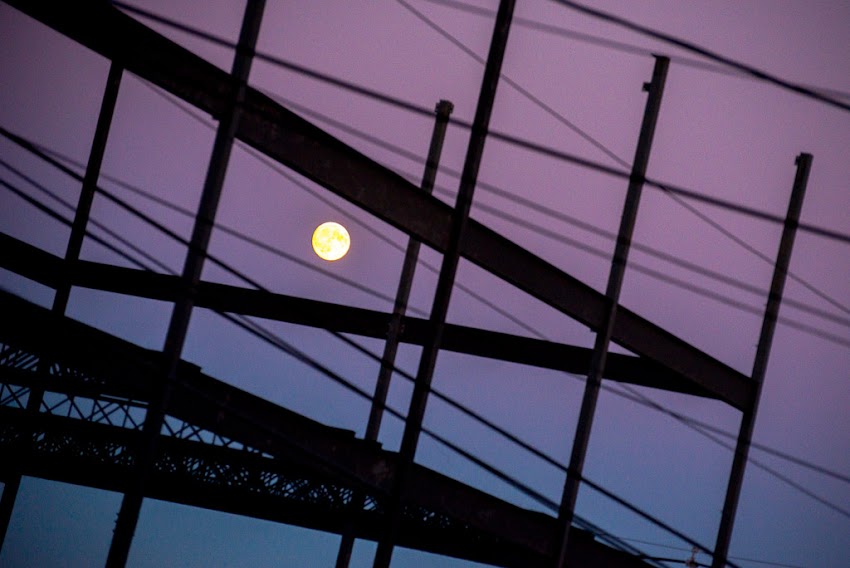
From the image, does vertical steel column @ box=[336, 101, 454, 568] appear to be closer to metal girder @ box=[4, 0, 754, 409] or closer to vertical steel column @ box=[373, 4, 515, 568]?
metal girder @ box=[4, 0, 754, 409]

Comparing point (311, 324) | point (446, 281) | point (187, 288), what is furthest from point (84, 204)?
point (446, 281)

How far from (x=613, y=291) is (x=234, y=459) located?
7.86m

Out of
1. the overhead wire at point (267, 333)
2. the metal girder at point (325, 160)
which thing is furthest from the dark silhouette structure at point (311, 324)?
the overhead wire at point (267, 333)

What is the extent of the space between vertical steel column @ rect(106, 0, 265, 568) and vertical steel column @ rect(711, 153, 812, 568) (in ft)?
21.6

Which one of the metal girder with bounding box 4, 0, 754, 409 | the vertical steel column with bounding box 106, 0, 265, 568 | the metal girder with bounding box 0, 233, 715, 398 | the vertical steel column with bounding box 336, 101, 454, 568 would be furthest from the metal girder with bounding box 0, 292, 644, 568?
the metal girder with bounding box 4, 0, 754, 409

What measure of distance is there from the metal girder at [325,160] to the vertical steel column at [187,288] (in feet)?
0.41

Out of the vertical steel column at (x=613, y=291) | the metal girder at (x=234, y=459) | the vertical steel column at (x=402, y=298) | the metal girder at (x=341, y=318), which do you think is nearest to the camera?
the metal girder at (x=234, y=459)

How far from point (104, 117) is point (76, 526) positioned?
43.8 ft

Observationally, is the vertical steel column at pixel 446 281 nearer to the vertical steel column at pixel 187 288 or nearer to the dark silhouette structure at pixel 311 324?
the dark silhouette structure at pixel 311 324

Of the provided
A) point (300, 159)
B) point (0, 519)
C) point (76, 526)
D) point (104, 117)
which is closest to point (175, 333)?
point (300, 159)

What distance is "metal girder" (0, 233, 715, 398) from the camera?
12.6 metres

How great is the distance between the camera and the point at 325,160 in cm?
873

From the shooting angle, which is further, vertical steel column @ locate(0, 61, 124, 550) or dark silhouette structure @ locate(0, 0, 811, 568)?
vertical steel column @ locate(0, 61, 124, 550)

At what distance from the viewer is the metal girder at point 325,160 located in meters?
7.79
